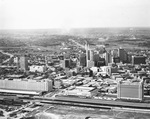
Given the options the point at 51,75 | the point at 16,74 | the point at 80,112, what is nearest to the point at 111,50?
the point at 51,75

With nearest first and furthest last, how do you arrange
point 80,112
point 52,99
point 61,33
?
point 80,112, point 52,99, point 61,33

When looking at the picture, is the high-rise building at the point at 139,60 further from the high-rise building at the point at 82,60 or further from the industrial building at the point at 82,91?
the industrial building at the point at 82,91

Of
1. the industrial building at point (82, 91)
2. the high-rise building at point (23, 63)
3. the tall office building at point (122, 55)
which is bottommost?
the industrial building at point (82, 91)

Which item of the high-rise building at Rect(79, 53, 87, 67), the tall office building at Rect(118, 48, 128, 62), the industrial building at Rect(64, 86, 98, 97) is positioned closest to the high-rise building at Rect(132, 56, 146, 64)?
the tall office building at Rect(118, 48, 128, 62)

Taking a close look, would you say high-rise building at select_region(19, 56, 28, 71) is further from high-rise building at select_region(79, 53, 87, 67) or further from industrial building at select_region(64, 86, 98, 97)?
industrial building at select_region(64, 86, 98, 97)

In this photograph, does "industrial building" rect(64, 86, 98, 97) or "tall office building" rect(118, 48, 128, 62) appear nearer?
"industrial building" rect(64, 86, 98, 97)

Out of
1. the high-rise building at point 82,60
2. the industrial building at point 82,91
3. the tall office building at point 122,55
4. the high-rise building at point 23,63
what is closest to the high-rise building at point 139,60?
the tall office building at point 122,55

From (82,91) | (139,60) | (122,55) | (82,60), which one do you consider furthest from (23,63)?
(139,60)

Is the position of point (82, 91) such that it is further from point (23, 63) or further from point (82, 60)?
point (82, 60)

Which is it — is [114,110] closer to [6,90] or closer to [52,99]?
[52,99]

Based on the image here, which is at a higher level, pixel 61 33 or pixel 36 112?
pixel 61 33

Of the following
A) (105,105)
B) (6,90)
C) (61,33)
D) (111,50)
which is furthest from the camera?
(111,50)
